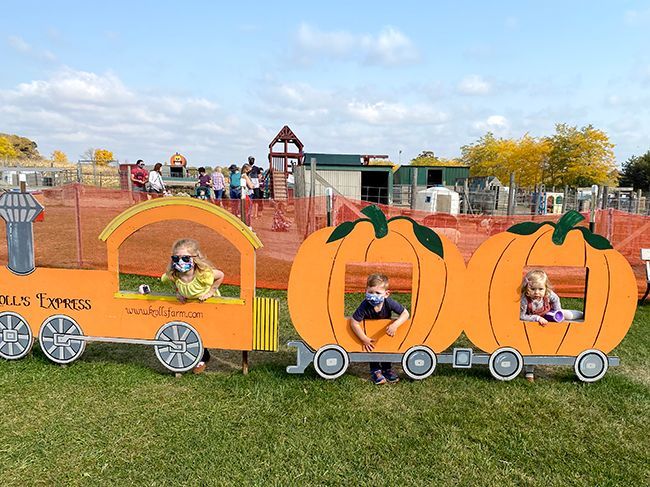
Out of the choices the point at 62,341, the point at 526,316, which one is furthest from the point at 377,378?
the point at 62,341

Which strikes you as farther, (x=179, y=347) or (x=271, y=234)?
(x=271, y=234)

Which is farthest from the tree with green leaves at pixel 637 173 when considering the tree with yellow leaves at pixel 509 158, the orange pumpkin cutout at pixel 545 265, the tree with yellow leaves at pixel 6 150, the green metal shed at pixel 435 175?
the tree with yellow leaves at pixel 6 150

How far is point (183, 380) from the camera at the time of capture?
14.7 feet

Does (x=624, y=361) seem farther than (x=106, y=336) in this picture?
Yes

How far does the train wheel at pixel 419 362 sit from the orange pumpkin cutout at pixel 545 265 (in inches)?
18.0

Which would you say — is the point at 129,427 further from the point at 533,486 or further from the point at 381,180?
the point at 381,180

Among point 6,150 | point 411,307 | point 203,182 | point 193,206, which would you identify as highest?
point 6,150

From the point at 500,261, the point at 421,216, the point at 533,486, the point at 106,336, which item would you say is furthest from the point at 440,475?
the point at 421,216

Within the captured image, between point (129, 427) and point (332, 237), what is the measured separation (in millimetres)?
2294

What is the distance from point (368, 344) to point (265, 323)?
0.99m

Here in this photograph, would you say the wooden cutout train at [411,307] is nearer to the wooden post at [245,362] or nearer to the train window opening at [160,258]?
the wooden post at [245,362]

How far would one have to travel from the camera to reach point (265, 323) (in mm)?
4492

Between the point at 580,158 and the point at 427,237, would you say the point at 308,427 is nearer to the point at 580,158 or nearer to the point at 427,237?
the point at 427,237

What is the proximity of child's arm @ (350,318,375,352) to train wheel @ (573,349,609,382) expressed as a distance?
201cm
